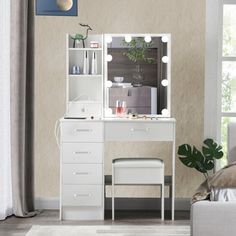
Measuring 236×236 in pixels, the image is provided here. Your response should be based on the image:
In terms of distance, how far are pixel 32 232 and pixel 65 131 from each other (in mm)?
872

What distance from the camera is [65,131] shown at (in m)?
4.98

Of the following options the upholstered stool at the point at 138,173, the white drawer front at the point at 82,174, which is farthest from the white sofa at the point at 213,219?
the white drawer front at the point at 82,174

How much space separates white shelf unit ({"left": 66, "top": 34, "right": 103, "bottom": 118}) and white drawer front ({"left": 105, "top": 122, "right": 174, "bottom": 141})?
39 cm

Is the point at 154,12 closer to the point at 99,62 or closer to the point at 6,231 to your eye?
the point at 99,62

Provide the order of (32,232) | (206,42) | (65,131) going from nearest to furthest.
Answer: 1. (32,232)
2. (65,131)
3. (206,42)

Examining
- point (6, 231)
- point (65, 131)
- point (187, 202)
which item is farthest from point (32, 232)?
point (187, 202)

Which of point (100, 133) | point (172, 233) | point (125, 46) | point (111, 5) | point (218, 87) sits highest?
point (111, 5)

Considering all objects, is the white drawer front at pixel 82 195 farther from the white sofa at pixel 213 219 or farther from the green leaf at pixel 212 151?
the white sofa at pixel 213 219

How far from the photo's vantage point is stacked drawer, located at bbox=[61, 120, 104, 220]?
499cm

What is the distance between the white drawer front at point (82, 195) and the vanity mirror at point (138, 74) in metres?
0.79

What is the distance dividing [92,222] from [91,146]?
24.2 inches

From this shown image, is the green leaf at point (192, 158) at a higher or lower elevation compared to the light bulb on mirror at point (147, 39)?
lower

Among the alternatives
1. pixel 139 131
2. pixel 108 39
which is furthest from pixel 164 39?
pixel 139 131

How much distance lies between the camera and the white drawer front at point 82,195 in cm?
501
